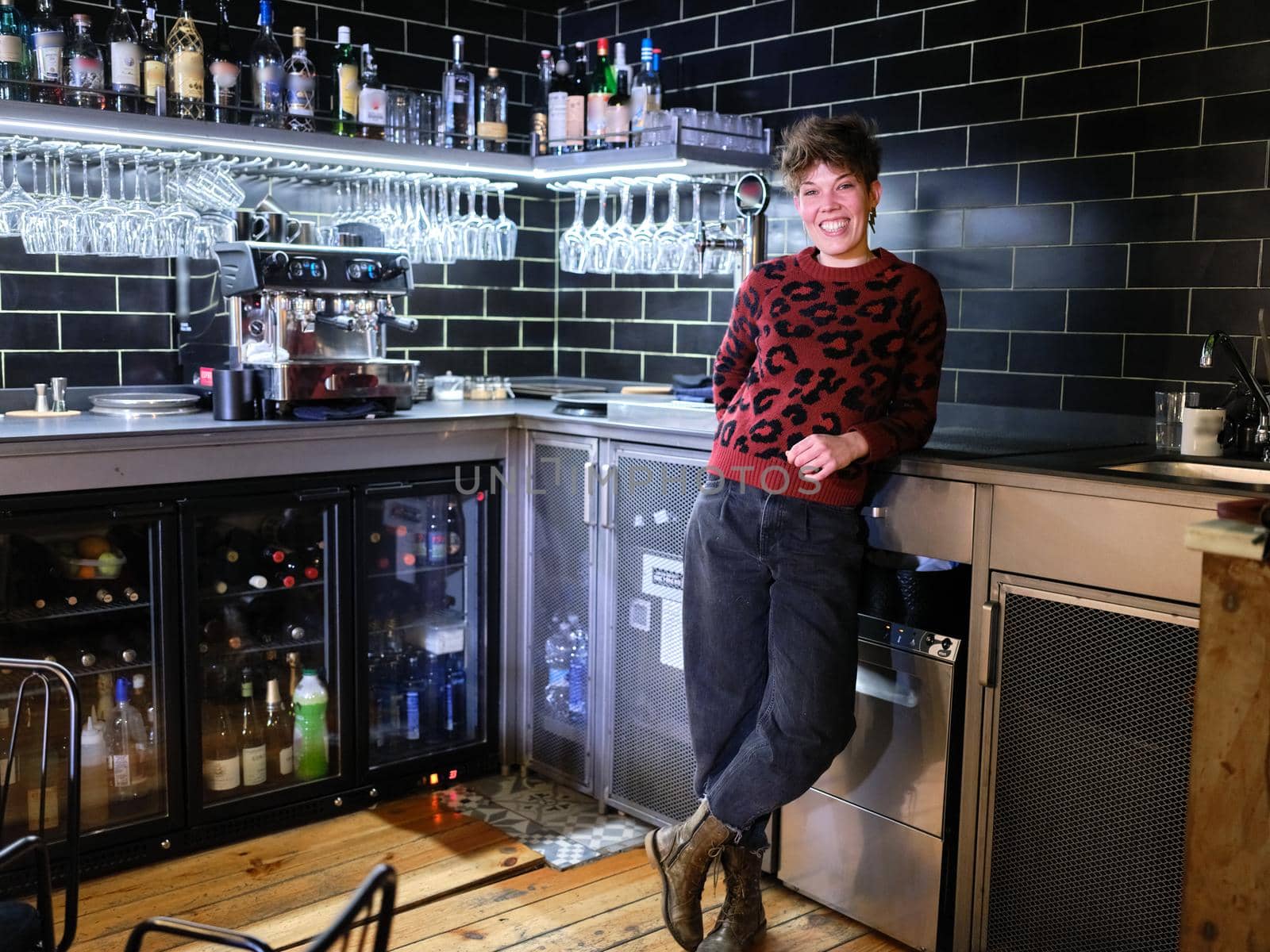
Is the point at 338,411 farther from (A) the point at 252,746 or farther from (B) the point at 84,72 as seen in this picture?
(B) the point at 84,72

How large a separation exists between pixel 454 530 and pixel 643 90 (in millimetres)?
1395

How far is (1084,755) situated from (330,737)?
1929 mm

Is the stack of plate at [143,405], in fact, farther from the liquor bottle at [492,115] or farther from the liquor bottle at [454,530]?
the liquor bottle at [492,115]

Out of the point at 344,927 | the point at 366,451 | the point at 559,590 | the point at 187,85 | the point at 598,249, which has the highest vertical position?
the point at 187,85

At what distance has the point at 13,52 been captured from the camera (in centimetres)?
307

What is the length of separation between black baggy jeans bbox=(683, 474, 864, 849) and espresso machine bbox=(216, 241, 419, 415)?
1.17 m

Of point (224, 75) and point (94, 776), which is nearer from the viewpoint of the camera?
point (94, 776)

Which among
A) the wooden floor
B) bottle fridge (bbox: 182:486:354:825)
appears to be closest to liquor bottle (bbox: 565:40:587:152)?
bottle fridge (bbox: 182:486:354:825)

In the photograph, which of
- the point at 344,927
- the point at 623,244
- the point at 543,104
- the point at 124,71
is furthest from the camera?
the point at 543,104

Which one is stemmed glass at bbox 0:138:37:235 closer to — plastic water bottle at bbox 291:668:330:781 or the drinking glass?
plastic water bottle at bbox 291:668:330:781

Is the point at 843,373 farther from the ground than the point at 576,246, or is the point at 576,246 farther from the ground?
the point at 576,246

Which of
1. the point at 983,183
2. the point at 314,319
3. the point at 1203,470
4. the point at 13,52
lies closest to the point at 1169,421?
the point at 1203,470

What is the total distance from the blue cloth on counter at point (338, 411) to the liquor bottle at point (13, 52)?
100 cm

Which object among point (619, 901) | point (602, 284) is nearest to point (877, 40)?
point (602, 284)
